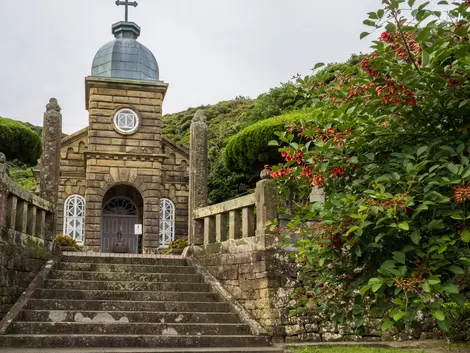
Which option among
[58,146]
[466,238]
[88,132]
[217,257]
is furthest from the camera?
[88,132]

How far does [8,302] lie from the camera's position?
31.4 feet

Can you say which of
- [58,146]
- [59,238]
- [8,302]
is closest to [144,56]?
[59,238]

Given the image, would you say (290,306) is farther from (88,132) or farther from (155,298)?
(88,132)

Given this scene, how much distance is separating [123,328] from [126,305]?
2.65 feet

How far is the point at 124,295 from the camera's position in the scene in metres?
10.4

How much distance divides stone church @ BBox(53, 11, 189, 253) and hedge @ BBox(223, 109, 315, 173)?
6.69 meters

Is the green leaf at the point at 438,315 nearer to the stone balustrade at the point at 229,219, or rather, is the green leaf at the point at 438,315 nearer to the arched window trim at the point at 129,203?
the stone balustrade at the point at 229,219

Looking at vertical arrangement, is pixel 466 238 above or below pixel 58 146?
below

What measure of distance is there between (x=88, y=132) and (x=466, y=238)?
19.5 meters

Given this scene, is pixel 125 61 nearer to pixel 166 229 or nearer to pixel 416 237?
pixel 166 229

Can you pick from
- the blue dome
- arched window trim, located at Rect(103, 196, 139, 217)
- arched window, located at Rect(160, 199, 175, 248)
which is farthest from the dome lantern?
arched window, located at Rect(160, 199, 175, 248)

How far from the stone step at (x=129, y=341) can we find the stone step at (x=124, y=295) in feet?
4.95

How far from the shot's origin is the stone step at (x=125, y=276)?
11086mm

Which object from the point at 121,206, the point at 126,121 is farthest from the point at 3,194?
the point at 121,206
